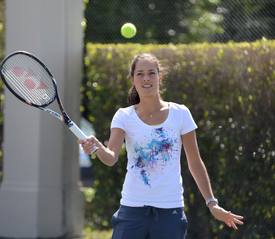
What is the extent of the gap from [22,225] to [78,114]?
1.59m

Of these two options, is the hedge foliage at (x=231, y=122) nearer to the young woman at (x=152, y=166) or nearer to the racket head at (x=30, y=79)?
the racket head at (x=30, y=79)

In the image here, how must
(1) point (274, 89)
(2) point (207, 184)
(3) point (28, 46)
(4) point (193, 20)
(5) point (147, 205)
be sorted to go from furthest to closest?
(4) point (193, 20)
(3) point (28, 46)
(1) point (274, 89)
(2) point (207, 184)
(5) point (147, 205)

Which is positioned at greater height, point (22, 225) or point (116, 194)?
point (116, 194)

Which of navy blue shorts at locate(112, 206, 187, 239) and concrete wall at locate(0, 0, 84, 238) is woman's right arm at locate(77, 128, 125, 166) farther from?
concrete wall at locate(0, 0, 84, 238)

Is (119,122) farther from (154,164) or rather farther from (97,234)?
(97,234)

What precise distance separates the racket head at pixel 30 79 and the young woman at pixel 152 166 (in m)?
0.64

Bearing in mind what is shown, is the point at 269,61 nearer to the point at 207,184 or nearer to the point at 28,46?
the point at 207,184

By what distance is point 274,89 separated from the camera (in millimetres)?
4133

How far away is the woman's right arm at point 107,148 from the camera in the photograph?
2.00 m

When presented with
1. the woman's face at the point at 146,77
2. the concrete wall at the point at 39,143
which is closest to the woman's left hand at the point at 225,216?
the woman's face at the point at 146,77

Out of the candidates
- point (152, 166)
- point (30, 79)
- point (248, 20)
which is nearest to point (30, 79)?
point (30, 79)

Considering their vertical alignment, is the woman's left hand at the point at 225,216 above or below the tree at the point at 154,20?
below

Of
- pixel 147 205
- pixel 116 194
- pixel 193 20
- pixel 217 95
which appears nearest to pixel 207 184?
pixel 147 205

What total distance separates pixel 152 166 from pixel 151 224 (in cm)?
32
